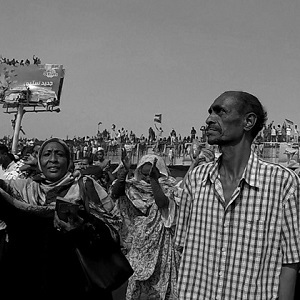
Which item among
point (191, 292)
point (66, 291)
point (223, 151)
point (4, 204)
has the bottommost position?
point (66, 291)

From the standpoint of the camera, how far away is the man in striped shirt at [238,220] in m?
2.22

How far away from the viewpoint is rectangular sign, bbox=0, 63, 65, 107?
150 feet

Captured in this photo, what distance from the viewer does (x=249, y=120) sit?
2.38 metres

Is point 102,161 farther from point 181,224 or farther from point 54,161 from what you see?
point 181,224

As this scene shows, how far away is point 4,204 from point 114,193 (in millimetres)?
2550

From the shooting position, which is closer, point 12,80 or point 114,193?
point 114,193

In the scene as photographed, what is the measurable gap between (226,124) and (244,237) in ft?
1.71

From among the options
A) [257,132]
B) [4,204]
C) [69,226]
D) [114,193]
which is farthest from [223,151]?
[114,193]

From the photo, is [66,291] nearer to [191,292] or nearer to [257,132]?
[191,292]

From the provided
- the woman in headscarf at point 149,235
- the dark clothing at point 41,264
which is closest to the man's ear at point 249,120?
the dark clothing at point 41,264

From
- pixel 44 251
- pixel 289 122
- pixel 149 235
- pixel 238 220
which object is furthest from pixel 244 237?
pixel 289 122

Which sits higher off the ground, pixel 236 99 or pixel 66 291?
pixel 236 99

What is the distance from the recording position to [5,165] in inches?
323

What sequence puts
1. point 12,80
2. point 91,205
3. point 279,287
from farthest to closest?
point 12,80
point 91,205
point 279,287
